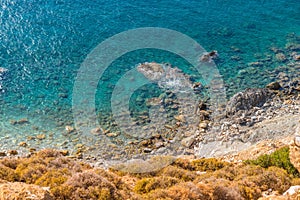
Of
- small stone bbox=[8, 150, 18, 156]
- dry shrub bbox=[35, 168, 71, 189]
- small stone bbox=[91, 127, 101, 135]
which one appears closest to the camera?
dry shrub bbox=[35, 168, 71, 189]

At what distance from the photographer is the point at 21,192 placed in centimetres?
1063

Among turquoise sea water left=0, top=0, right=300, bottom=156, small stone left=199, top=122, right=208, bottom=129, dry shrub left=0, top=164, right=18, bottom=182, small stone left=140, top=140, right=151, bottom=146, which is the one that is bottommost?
dry shrub left=0, top=164, right=18, bottom=182

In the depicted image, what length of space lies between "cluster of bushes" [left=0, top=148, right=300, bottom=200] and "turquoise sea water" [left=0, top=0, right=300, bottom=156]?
11.7 metres

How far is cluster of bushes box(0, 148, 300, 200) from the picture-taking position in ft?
43.8

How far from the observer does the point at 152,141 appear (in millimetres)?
28203

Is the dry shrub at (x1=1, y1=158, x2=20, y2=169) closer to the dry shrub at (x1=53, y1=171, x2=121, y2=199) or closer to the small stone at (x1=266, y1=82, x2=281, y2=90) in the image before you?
the dry shrub at (x1=53, y1=171, x2=121, y2=199)

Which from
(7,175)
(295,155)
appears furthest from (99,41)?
(295,155)


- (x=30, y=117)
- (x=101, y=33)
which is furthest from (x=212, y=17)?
(x=30, y=117)

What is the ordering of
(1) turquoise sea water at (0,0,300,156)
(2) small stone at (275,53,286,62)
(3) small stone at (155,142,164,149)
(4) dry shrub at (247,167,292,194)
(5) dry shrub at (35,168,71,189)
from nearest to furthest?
(5) dry shrub at (35,168,71,189) < (4) dry shrub at (247,167,292,194) < (3) small stone at (155,142,164,149) < (1) turquoise sea water at (0,0,300,156) < (2) small stone at (275,53,286,62)

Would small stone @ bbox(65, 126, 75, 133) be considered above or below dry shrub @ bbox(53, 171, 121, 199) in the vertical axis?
above

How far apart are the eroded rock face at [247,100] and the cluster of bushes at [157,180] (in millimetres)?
11619

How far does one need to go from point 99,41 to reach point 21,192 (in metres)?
35.5

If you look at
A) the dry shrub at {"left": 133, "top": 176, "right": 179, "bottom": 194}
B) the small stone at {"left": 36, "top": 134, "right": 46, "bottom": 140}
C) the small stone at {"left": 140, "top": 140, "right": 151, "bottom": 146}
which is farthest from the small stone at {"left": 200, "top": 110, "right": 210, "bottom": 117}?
the dry shrub at {"left": 133, "top": 176, "right": 179, "bottom": 194}

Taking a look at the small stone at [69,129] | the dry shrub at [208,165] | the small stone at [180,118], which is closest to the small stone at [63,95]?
the small stone at [69,129]
